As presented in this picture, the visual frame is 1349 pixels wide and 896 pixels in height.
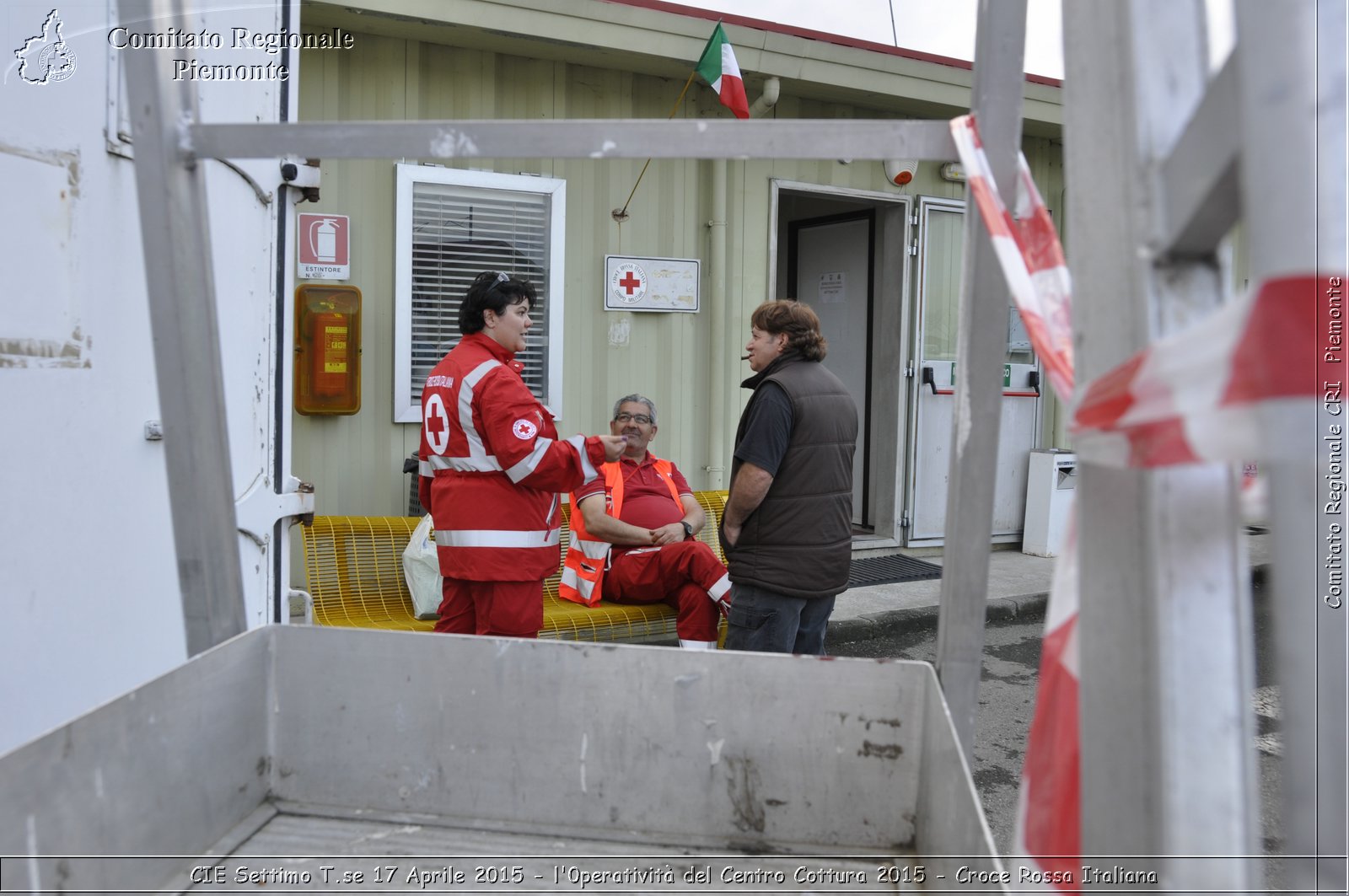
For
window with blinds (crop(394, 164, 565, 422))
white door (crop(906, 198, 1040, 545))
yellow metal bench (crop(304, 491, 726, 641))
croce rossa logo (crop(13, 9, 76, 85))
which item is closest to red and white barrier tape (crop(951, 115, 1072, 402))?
croce rossa logo (crop(13, 9, 76, 85))

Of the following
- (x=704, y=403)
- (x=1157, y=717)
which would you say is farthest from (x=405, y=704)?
(x=704, y=403)

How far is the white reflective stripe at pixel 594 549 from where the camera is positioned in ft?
16.0

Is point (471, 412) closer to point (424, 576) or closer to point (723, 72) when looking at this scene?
point (424, 576)

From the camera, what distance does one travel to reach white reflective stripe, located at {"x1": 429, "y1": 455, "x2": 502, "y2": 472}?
3.26 metres

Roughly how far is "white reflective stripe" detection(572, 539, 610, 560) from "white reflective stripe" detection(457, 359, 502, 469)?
168 centimetres

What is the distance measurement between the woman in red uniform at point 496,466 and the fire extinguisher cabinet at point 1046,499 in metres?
5.38

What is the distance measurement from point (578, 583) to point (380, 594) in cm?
101

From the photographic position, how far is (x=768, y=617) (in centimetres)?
360

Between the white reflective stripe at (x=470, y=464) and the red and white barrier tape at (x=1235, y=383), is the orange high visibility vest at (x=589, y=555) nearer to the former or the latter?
the white reflective stripe at (x=470, y=464)

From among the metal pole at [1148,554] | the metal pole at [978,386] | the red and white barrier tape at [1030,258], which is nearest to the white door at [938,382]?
the metal pole at [978,386]

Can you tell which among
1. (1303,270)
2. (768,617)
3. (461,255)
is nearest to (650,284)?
(461,255)

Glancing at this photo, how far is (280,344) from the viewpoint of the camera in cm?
279

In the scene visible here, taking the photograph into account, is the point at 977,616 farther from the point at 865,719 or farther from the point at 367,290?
the point at 367,290

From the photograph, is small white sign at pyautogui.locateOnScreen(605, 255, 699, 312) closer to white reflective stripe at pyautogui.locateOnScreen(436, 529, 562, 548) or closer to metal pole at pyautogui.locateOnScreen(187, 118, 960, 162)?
white reflective stripe at pyautogui.locateOnScreen(436, 529, 562, 548)
